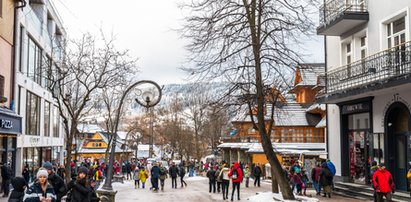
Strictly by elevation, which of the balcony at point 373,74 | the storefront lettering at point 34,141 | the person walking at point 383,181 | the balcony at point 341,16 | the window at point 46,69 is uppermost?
the balcony at point 341,16

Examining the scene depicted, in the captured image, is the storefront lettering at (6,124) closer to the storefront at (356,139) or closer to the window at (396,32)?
the storefront at (356,139)

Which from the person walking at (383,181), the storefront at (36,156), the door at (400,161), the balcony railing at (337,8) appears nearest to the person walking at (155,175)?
the storefront at (36,156)

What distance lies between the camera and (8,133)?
20.7 meters

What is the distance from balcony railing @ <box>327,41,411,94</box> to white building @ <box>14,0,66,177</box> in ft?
47.3

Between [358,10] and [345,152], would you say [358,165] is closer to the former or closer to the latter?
[345,152]

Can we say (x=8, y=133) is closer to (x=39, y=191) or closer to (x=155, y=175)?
(x=155, y=175)

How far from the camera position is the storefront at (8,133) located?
65.5 feet

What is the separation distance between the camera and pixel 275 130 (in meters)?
45.5

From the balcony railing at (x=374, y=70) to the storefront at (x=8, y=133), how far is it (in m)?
14.8

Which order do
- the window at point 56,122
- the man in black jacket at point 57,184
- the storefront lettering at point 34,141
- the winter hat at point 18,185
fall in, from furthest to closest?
the window at point 56,122 → the storefront lettering at point 34,141 → the man in black jacket at point 57,184 → the winter hat at point 18,185

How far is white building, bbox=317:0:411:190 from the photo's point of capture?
19.5 meters

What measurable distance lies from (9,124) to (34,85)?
11464mm

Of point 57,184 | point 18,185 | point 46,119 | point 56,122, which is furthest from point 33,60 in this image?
point 18,185

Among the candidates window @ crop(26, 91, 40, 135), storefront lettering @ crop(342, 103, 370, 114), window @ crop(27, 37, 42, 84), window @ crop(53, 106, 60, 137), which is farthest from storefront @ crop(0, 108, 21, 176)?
storefront lettering @ crop(342, 103, 370, 114)
